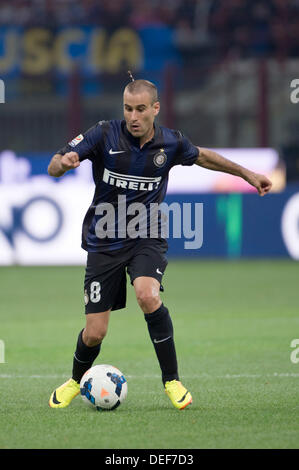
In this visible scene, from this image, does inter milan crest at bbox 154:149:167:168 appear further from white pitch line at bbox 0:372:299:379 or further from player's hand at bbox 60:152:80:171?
white pitch line at bbox 0:372:299:379

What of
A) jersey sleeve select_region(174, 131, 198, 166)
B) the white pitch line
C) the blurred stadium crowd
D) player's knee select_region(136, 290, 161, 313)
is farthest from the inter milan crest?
the blurred stadium crowd

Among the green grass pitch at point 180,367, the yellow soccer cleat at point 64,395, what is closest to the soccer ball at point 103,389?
the green grass pitch at point 180,367

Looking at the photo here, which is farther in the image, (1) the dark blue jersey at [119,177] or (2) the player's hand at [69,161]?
(1) the dark blue jersey at [119,177]

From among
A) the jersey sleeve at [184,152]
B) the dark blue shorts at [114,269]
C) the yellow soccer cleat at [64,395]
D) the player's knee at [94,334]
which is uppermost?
the jersey sleeve at [184,152]

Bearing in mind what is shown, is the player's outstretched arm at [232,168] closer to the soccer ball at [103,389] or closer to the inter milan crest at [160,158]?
the inter milan crest at [160,158]

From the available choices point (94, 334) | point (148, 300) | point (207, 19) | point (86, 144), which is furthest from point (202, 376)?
point (207, 19)

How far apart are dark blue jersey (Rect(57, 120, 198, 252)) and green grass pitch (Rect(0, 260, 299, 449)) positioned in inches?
41.2

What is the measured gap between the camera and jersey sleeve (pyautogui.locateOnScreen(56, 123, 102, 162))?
529cm

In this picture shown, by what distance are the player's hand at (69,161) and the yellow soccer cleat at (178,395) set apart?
4.61 feet

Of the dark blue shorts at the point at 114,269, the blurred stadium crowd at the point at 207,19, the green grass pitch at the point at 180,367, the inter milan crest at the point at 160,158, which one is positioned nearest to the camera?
the green grass pitch at the point at 180,367

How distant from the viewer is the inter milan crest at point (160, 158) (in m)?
5.47

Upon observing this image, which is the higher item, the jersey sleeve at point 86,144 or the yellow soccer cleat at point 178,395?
the jersey sleeve at point 86,144

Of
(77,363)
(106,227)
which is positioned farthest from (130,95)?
(77,363)

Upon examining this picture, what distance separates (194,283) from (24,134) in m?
5.30
